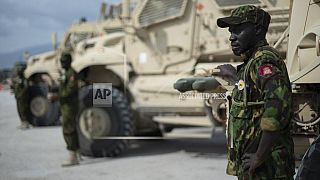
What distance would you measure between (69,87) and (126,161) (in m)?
1.30

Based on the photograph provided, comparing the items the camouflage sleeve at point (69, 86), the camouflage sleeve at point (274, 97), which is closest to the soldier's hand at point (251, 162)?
the camouflage sleeve at point (274, 97)

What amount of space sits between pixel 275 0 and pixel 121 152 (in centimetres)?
366

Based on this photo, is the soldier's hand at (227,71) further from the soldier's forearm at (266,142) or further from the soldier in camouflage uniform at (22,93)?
the soldier in camouflage uniform at (22,93)

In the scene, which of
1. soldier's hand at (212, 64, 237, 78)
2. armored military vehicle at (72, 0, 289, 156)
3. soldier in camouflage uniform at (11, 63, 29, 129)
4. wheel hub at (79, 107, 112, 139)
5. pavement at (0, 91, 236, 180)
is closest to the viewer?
soldier's hand at (212, 64, 237, 78)

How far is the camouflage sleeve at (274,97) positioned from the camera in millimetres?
2100

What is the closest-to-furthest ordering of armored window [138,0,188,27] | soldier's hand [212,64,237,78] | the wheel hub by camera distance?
1. soldier's hand [212,64,237,78]
2. armored window [138,0,188,27]
3. the wheel hub

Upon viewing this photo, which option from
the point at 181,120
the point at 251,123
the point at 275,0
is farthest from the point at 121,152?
the point at 251,123

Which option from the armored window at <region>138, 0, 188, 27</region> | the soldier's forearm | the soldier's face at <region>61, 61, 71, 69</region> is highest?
the armored window at <region>138, 0, 188, 27</region>

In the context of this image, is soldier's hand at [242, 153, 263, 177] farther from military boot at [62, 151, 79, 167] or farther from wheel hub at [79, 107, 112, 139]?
wheel hub at [79, 107, 112, 139]

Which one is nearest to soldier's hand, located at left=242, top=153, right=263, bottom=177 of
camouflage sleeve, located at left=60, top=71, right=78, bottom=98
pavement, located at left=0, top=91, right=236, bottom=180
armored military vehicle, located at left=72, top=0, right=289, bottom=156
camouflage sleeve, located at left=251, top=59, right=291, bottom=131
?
camouflage sleeve, located at left=251, top=59, right=291, bottom=131

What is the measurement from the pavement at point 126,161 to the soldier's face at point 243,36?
3215 millimetres

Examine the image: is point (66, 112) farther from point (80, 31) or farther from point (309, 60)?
point (80, 31)

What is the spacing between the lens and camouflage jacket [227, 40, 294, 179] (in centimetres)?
211

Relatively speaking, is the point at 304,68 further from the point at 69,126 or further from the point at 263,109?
the point at 69,126
